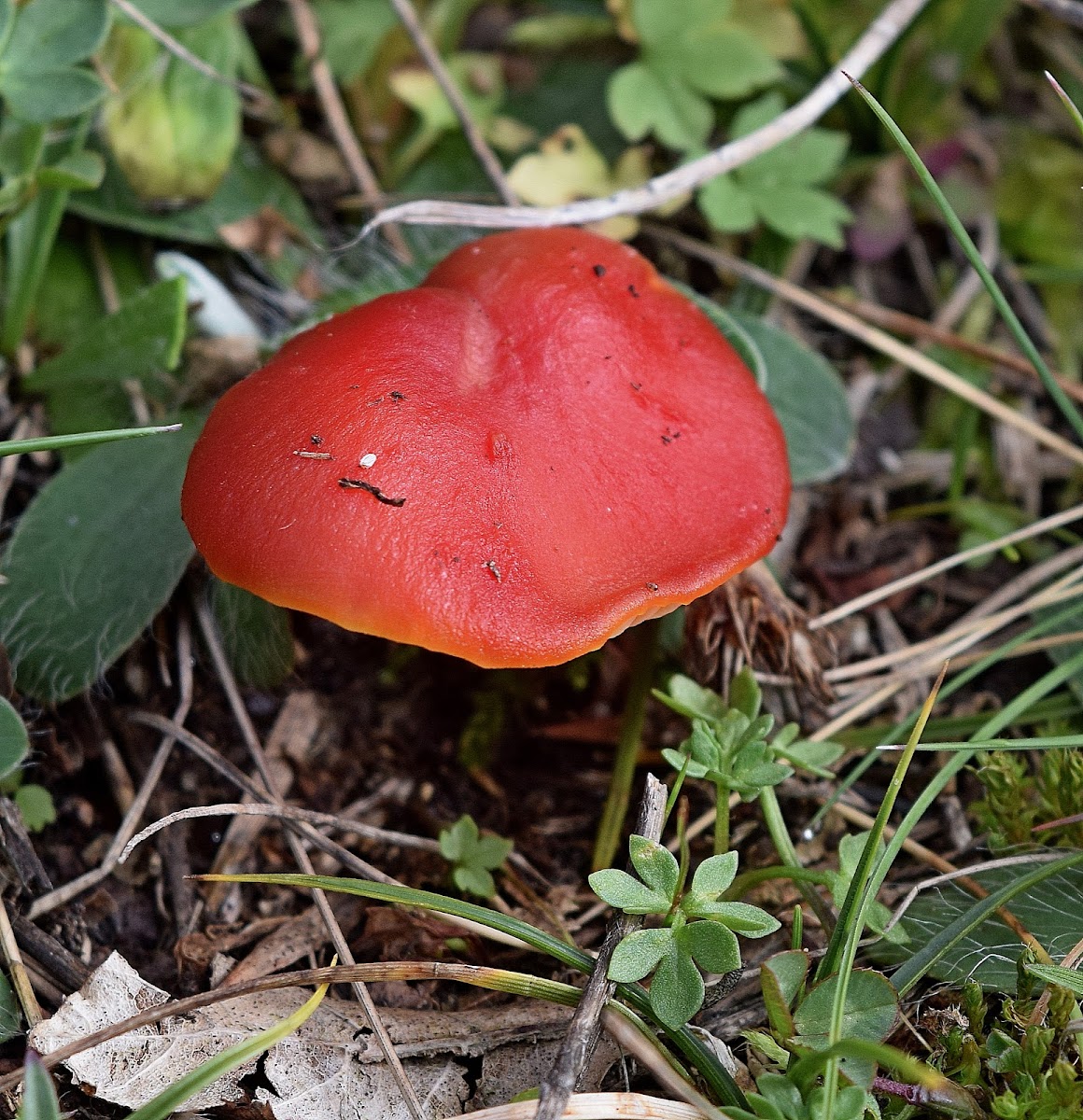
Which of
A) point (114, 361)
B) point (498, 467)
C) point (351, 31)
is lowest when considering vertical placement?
point (114, 361)

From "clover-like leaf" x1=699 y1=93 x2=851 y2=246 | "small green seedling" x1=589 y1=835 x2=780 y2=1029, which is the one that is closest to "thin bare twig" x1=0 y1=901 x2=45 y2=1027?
"small green seedling" x1=589 y1=835 x2=780 y2=1029

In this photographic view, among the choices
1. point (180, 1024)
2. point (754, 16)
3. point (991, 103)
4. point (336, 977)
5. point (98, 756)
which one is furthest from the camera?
point (991, 103)

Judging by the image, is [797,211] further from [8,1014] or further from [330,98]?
[8,1014]

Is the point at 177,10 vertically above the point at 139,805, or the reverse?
the point at 177,10

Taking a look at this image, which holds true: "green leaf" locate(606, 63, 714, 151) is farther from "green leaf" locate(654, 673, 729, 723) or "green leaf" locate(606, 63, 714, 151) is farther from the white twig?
the white twig

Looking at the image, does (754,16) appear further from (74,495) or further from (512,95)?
(74,495)

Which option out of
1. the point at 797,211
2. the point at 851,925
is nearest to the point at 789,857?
the point at 851,925

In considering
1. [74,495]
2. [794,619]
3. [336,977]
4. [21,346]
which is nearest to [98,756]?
[74,495]
